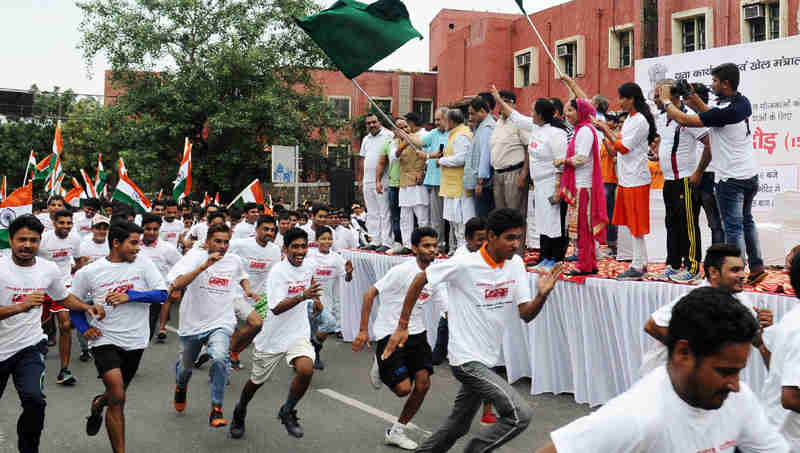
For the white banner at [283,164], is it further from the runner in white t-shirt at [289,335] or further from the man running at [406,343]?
the man running at [406,343]

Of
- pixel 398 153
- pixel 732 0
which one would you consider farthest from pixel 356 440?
pixel 732 0

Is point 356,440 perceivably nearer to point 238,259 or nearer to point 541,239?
point 238,259

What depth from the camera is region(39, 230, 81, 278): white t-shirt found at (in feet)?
33.8

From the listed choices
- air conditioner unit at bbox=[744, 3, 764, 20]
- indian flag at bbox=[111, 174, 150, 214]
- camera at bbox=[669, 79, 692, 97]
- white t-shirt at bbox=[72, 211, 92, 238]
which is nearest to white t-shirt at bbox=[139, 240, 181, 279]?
white t-shirt at bbox=[72, 211, 92, 238]

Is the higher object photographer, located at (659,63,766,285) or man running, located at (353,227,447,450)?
photographer, located at (659,63,766,285)

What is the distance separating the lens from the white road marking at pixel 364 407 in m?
7.17

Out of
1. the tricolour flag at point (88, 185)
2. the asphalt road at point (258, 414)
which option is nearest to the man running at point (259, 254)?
the asphalt road at point (258, 414)

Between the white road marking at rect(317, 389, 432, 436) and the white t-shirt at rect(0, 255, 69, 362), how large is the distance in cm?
308

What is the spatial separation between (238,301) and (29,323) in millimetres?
2792

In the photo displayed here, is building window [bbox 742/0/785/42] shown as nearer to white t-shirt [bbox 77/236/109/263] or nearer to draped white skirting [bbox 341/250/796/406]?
draped white skirting [bbox 341/250/796/406]

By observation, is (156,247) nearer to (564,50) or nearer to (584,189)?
(584,189)

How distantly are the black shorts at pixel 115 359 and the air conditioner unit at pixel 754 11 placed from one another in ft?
63.2

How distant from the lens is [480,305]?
522 centimetres

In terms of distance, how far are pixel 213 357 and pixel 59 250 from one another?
4498mm
